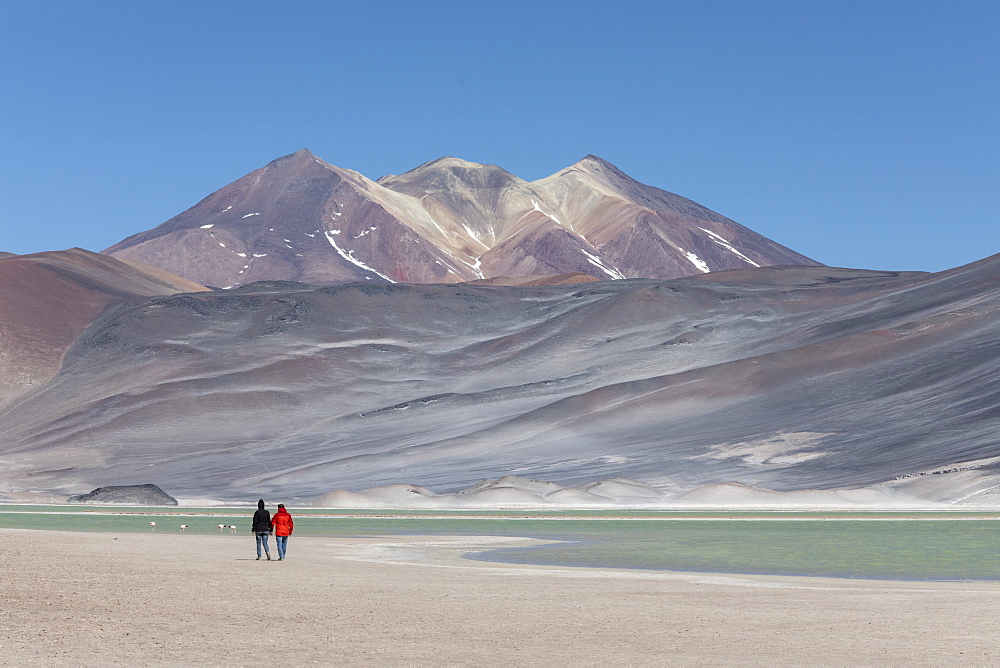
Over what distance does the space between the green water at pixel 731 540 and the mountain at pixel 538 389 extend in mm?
33089

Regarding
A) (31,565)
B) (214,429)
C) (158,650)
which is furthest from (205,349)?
(158,650)

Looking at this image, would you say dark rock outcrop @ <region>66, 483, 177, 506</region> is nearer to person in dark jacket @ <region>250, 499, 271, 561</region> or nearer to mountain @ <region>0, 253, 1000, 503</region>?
mountain @ <region>0, 253, 1000, 503</region>

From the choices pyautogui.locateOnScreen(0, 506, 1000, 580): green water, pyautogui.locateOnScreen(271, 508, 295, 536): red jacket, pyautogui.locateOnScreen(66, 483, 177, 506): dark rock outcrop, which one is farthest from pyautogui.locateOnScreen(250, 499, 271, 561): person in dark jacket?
pyautogui.locateOnScreen(66, 483, 177, 506): dark rock outcrop

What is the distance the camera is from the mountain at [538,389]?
104812 mm

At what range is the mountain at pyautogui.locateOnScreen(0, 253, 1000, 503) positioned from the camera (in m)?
105

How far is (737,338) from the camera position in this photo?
484ft

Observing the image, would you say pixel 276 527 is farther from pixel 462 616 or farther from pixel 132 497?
pixel 132 497

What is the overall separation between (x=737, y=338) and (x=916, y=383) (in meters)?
35.3

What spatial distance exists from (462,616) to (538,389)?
120m

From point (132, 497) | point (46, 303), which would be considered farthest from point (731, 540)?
point (46, 303)

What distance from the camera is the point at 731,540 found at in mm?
40312

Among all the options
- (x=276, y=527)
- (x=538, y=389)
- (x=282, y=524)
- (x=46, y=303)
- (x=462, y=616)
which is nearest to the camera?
(x=462, y=616)

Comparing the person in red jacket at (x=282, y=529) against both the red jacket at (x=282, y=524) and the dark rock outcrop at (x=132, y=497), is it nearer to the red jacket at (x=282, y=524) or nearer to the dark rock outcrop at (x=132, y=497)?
the red jacket at (x=282, y=524)

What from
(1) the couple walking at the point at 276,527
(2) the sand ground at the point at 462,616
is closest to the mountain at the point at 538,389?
(1) the couple walking at the point at 276,527
